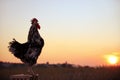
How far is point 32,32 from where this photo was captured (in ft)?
29.1

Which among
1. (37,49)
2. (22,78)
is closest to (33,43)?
(37,49)

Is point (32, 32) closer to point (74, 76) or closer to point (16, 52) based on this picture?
point (16, 52)

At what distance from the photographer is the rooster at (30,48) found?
871cm

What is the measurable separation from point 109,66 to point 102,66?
38 cm

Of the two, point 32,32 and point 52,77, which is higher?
point 32,32

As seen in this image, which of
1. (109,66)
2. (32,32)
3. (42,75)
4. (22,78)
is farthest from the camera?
(109,66)

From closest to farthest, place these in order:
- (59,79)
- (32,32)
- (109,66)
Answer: (32,32) < (59,79) < (109,66)

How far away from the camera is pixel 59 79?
1088cm

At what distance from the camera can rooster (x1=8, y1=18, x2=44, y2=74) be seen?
8711mm

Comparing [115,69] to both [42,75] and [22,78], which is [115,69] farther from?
[22,78]

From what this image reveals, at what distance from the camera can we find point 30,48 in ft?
28.7

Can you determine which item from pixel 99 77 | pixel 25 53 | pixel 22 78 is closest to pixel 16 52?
pixel 25 53

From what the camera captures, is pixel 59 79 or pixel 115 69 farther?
pixel 115 69

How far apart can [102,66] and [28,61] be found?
4808 millimetres
